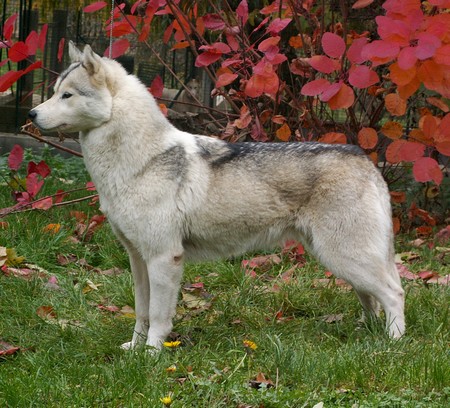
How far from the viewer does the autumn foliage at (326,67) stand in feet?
15.4

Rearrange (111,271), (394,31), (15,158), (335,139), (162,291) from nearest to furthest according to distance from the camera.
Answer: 1. (394,31)
2. (162,291)
3. (335,139)
4. (111,271)
5. (15,158)

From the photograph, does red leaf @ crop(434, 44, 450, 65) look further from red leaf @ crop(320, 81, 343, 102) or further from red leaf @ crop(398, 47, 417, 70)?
red leaf @ crop(320, 81, 343, 102)

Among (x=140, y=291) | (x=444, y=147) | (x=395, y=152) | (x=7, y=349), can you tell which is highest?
(x=444, y=147)

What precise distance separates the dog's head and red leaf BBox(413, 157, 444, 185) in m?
1.90

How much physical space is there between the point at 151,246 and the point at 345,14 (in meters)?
2.63

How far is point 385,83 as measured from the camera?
6973 millimetres

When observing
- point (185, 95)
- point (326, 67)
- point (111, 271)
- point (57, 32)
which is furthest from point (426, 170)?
point (57, 32)

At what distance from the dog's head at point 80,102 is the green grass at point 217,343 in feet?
3.93

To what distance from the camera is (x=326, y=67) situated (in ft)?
17.1

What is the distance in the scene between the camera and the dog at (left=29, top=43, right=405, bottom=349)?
15.6 feet

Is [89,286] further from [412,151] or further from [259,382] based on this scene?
[412,151]

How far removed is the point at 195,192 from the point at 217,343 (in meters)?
0.87

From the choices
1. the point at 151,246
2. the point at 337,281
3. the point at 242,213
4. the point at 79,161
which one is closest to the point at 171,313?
the point at 151,246

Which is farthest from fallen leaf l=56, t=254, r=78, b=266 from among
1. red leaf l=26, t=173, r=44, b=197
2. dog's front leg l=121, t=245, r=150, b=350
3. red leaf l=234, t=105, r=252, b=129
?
red leaf l=234, t=105, r=252, b=129
